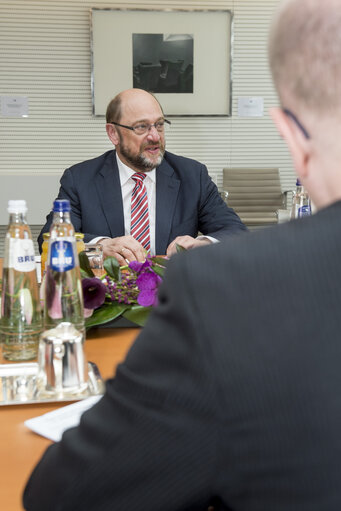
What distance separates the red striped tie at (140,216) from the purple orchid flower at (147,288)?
1187 millimetres

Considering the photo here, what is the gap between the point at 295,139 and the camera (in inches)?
25.2

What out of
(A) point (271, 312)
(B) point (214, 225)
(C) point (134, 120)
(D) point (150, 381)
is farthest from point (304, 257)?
(C) point (134, 120)

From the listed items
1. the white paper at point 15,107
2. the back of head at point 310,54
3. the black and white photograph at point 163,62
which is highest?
the black and white photograph at point 163,62

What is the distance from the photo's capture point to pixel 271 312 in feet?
1.70

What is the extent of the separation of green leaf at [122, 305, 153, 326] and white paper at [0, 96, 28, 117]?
4194mm

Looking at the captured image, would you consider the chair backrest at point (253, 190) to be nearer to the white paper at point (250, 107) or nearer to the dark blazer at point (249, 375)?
the white paper at point (250, 107)

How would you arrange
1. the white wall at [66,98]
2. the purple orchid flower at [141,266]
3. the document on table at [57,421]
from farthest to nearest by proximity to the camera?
the white wall at [66,98]
the purple orchid flower at [141,266]
the document on table at [57,421]

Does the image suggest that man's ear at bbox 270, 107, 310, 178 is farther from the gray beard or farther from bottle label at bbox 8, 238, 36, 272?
the gray beard

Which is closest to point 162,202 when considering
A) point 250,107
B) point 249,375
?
point 249,375

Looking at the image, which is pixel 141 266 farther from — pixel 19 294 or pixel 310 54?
pixel 310 54

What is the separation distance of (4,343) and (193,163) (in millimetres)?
1770

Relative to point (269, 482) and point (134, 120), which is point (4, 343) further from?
point (134, 120)

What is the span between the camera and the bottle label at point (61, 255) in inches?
48.6

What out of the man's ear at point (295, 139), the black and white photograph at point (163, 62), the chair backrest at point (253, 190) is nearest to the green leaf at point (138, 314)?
the man's ear at point (295, 139)
